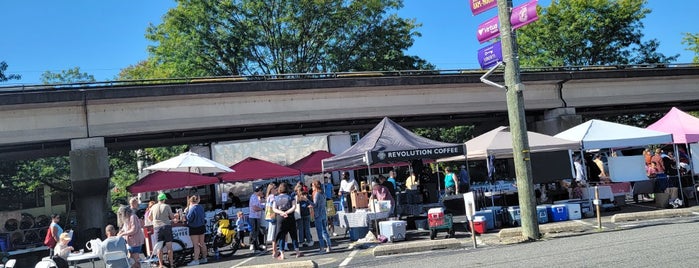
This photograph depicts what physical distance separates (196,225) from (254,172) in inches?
294

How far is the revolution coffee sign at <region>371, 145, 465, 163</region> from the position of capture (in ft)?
45.1

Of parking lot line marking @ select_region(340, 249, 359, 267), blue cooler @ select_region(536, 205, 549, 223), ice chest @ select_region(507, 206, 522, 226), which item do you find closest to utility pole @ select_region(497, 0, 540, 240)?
ice chest @ select_region(507, 206, 522, 226)

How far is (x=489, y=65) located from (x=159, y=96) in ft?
52.0

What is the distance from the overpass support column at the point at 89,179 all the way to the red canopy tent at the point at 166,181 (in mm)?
5766

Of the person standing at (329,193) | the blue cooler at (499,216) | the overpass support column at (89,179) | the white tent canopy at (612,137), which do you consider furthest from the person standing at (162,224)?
the overpass support column at (89,179)

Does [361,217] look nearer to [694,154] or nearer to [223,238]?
[223,238]

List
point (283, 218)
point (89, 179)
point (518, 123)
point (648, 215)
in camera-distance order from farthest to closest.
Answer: point (89, 179), point (648, 215), point (283, 218), point (518, 123)

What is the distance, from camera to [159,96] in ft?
78.5

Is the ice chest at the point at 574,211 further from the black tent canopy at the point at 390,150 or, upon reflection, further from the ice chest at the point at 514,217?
the black tent canopy at the point at 390,150

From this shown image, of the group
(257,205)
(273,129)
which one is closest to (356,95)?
(273,129)

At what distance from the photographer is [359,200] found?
1500 cm

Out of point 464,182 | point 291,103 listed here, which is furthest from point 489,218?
point 291,103

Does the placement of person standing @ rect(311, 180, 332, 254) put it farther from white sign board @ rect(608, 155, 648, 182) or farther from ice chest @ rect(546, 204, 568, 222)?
white sign board @ rect(608, 155, 648, 182)

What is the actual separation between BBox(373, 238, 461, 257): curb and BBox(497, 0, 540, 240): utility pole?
154 cm
